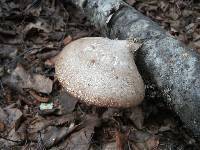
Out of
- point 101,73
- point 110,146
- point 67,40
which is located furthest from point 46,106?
point 67,40

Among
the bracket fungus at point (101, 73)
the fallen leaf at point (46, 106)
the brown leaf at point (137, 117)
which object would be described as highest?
the bracket fungus at point (101, 73)

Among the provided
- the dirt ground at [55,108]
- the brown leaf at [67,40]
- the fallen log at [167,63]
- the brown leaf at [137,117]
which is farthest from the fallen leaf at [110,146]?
the brown leaf at [67,40]

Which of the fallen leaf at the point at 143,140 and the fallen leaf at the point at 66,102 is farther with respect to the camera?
the fallen leaf at the point at 66,102

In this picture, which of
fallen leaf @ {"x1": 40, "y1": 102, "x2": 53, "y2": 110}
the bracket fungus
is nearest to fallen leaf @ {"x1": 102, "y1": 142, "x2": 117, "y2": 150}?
the bracket fungus

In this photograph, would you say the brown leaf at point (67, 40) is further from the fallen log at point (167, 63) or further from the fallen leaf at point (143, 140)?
the fallen leaf at point (143, 140)

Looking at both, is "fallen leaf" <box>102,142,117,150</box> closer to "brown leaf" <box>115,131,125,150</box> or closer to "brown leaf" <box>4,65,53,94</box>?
"brown leaf" <box>115,131,125,150</box>

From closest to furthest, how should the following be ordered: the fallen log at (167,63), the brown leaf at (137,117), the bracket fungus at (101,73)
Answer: the bracket fungus at (101,73), the fallen log at (167,63), the brown leaf at (137,117)
